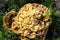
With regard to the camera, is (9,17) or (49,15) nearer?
(49,15)

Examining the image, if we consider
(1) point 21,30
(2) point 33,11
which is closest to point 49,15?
(2) point 33,11

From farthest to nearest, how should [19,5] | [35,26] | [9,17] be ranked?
[19,5]
[9,17]
[35,26]

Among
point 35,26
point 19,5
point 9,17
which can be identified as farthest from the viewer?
point 19,5

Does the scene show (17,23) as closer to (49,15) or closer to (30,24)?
(30,24)

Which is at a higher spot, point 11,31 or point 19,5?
point 19,5

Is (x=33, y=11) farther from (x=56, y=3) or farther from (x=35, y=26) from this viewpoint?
(x=56, y=3)

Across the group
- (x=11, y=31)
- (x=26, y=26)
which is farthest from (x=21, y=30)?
(x=11, y=31)
